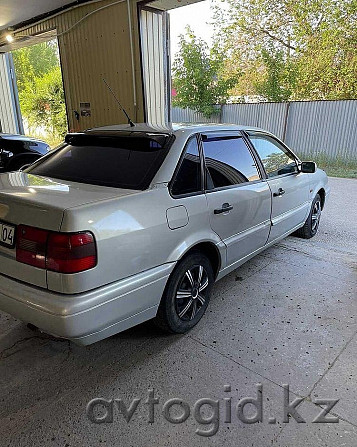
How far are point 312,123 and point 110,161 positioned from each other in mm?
9695

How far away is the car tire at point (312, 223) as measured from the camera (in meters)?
4.36

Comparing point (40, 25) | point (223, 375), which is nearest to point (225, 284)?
point (223, 375)

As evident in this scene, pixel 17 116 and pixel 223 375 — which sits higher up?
pixel 17 116

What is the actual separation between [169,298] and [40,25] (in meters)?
7.15

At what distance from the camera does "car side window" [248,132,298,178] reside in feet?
10.7

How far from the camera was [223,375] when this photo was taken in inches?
83.0

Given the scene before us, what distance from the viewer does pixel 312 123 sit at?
34.5 feet

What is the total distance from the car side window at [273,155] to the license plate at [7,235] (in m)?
2.21

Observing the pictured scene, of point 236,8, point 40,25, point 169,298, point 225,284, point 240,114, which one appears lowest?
point 225,284

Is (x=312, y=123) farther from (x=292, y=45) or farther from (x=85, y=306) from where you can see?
(x=85, y=306)

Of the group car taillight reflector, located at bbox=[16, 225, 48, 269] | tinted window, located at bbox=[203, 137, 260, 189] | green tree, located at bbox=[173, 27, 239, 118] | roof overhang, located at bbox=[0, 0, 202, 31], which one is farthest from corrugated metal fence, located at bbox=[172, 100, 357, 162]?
car taillight reflector, located at bbox=[16, 225, 48, 269]

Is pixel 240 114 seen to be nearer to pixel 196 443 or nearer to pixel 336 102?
pixel 336 102

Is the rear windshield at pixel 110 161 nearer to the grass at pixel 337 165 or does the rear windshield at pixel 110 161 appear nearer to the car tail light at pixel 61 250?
the car tail light at pixel 61 250

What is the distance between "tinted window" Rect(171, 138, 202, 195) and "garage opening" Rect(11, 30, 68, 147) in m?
13.5
